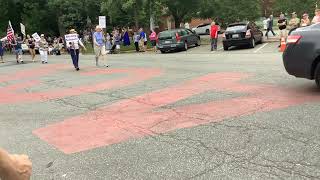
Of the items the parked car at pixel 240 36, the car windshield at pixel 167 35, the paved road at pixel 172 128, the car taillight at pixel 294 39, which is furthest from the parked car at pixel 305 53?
the car windshield at pixel 167 35

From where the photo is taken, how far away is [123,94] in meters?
11.8

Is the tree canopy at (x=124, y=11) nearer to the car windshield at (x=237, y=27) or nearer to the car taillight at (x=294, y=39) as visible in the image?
the car windshield at (x=237, y=27)

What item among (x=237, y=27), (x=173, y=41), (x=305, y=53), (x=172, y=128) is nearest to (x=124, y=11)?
(x=173, y=41)

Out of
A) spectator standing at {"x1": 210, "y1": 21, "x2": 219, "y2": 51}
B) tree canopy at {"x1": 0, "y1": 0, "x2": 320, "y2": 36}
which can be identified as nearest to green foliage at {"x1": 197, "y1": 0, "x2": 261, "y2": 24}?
tree canopy at {"x1": 0, "y1": 0, "x2": 320, "y2": 36}

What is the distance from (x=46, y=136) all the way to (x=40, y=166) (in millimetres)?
1751

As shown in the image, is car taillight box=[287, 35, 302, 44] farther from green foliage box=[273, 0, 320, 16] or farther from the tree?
the tree

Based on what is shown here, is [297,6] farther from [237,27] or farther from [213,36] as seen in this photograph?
[213,36]

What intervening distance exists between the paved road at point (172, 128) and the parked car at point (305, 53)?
442 mm

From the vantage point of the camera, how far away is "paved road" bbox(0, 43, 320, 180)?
5730 millimetres

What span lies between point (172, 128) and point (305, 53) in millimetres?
3373

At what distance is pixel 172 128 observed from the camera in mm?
7746

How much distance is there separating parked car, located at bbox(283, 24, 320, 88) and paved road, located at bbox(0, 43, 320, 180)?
0.44 meters

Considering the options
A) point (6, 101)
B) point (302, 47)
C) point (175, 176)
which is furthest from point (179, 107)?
point (6, 101)

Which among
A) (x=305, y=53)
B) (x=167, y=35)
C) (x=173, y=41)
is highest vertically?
(x=167, y=35)
